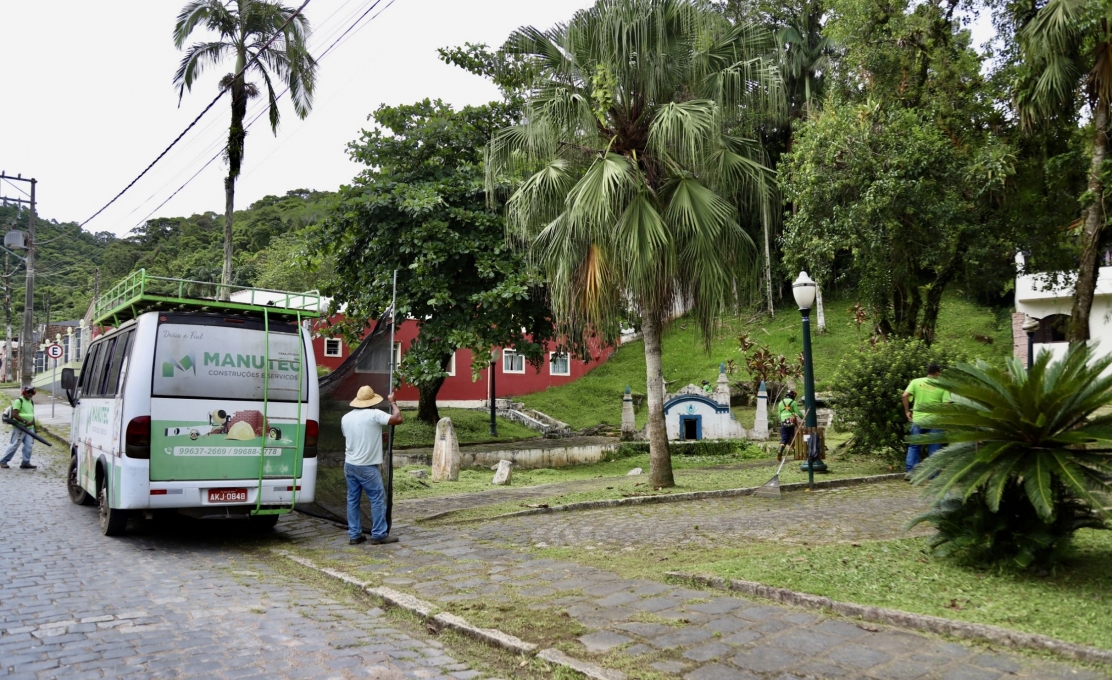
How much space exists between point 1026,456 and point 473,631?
→ 4.15m

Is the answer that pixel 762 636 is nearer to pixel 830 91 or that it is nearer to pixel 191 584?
pixel 191 584

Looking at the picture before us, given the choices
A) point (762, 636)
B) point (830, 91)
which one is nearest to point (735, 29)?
point (830, 91)

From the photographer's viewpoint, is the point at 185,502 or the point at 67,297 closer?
the point at 185,502

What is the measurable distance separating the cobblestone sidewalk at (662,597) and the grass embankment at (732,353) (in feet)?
71.1

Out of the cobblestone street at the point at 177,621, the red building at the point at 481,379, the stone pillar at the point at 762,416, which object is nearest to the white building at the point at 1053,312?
the stone pillar at the point at 762,416

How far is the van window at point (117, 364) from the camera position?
28.3ft

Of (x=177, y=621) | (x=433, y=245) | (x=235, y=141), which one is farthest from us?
(x=235, y=141)

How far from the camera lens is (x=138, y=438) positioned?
25.7ft

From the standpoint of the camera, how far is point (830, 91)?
17672mm

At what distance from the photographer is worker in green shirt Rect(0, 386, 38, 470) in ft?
52.1

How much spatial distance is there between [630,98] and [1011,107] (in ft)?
30.1

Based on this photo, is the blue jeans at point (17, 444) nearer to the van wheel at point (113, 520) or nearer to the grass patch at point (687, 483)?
the grass patch at point (687, 483)

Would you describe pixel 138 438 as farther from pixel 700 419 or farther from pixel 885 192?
pixel 700 419

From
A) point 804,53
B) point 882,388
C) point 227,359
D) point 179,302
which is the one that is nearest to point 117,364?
point 179,302
